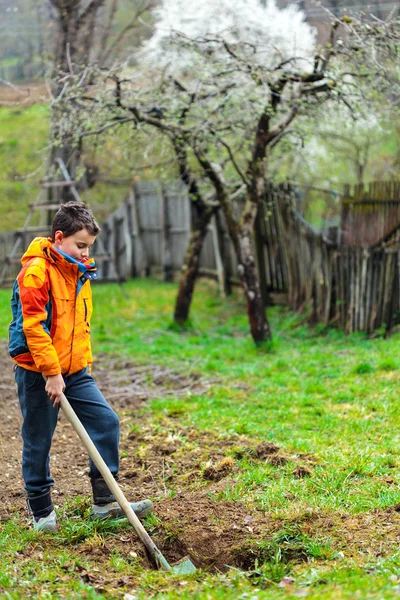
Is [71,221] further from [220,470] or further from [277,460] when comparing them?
[277,460]

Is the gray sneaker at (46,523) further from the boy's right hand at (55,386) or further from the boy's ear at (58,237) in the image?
the boy's ear at (58,237)

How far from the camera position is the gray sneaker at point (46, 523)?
4.01 metres

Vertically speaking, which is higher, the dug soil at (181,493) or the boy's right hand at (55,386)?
the boy's right hand at (55,386)

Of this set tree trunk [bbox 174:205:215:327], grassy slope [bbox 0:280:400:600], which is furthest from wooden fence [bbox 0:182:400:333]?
→ tree trunk [bbox 174:205:215:327]

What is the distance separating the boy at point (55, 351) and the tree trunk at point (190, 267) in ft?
22.4

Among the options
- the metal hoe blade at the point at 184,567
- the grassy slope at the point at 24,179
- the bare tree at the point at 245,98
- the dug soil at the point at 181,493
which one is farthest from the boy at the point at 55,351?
the grassy slope at the point at 24,179

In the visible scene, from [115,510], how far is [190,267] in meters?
7.04

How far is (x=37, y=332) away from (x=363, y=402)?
3519 mm

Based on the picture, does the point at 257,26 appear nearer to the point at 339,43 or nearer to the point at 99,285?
the point at 99,285

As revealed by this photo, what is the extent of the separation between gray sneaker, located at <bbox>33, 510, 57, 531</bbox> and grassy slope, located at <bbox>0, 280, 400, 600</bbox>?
0.33ft

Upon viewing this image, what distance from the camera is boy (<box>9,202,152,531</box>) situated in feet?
12.5

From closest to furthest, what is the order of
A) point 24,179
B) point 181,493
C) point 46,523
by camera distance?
1. point 46,523
2. point 181,493
3. point 24,179

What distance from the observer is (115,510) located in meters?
4.21

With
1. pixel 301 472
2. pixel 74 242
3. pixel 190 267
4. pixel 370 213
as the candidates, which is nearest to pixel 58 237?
pixel 74 242
